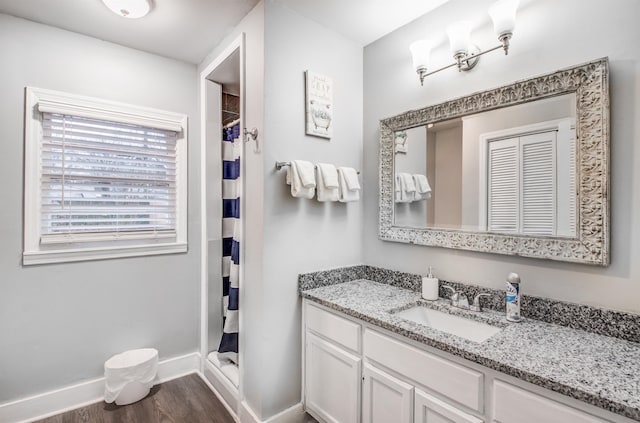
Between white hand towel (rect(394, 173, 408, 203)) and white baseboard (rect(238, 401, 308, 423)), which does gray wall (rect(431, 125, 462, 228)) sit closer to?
white hand towel (rect(394, 173, 408, 203))

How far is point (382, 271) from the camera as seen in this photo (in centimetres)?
204

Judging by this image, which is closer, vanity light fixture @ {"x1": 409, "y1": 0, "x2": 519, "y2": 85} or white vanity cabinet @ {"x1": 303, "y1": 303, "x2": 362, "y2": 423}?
vanity light fixture @ {"x1": 409, "y1": 0, "x2": 519, "y2": 85}

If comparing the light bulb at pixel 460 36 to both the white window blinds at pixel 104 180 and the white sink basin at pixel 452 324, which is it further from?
the white window blinds at pixel 104 180

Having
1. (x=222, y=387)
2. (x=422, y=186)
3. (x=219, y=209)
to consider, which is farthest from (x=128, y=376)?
(x=422, y=186)

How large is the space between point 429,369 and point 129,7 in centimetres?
232

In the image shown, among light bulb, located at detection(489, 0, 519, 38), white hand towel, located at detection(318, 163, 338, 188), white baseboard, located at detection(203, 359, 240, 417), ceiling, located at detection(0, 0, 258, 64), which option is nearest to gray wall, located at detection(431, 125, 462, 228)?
light bulb, located at detection(489, 0, 519, 38)

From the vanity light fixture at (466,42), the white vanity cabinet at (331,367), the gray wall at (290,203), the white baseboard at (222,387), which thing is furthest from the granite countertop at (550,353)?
the vanity light fixture at (466,42)

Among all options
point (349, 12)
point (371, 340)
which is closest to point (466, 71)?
point (349, 12)

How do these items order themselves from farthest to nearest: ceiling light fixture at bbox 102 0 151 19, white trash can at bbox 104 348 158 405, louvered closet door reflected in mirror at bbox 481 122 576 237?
white trash can at bbox 104 348 158 405 → ceiling light fixture at bbox 102 0 151 19 → louvered closet door reflected in mirror at bbox 481 122 576 237

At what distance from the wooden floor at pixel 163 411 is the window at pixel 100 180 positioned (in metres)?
0.98

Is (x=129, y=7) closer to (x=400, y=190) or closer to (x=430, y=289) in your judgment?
(x=400, y=190)

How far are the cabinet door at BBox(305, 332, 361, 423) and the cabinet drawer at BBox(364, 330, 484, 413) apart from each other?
17 cm

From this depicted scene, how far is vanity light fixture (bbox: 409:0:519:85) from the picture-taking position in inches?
52.4

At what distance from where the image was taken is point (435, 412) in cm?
118
